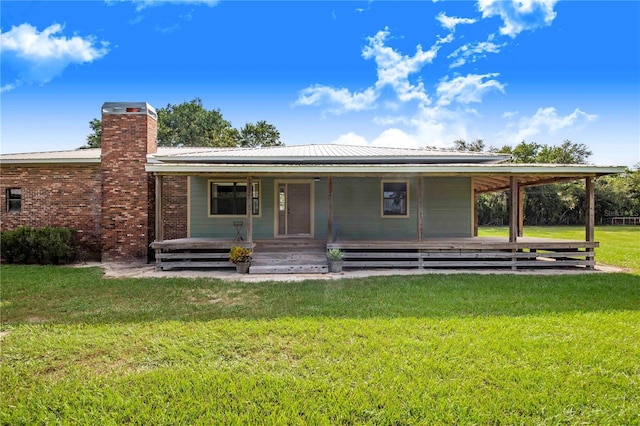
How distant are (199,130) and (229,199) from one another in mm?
31228

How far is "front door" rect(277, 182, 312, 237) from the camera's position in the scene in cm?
1105

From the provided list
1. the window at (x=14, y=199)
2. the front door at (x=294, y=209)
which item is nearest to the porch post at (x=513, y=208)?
the front door at (x=294, y=209)

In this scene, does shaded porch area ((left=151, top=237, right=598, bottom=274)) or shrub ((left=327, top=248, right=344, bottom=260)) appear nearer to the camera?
shrub ((left=327, top=248, right=344, bottom=260))

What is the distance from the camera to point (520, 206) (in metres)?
13.2

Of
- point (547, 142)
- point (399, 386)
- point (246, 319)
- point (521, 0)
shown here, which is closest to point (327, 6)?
point (521, 0)

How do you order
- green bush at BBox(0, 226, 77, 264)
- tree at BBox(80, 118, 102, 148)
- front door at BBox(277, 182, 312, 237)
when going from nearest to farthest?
green bush at BBox(0, 226, 77, 264), front door at BBox(277, 182, 312, 237), tree at BBox(80, 118, 102, 148)

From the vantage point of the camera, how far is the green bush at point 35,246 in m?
9.52

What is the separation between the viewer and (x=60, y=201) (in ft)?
35.0

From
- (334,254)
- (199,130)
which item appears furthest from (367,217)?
(199,130)

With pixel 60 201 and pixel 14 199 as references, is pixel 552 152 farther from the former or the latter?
pixel 14 199

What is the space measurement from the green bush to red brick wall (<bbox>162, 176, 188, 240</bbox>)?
9.00ft

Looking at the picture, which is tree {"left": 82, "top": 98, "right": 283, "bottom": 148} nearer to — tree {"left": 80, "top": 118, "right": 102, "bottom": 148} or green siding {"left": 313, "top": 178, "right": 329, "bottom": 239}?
tree {"left": 80, "top": 118, "right": 102, "bottom": 148}

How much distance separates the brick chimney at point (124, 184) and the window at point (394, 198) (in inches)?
292

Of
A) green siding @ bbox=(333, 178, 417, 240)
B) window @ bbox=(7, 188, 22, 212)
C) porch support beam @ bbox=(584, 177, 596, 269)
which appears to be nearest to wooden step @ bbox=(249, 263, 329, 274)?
green siding @ bbox=(333, 178, 417, 240)
